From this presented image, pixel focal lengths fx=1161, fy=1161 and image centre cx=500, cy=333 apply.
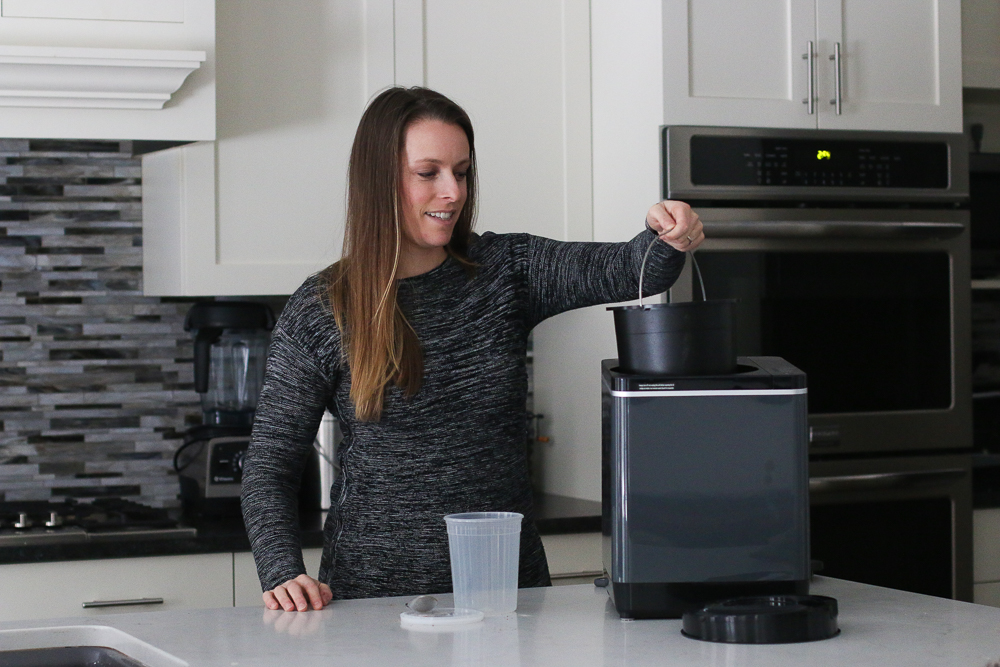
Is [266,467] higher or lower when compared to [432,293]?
lower

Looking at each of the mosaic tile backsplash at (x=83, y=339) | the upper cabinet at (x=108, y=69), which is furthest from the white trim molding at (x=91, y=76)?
the mosaic tile backsplash at (x=83, y=339)

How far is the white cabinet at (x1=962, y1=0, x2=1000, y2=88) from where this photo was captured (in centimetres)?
269

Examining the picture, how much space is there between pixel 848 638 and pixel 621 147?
56.0 inches

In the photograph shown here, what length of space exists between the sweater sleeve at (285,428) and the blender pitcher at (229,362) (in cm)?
92

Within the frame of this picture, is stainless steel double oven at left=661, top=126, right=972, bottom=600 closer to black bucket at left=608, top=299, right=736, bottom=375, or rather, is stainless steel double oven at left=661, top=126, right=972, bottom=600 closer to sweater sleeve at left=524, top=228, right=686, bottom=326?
sweater sleeve at left=524, top=228, right=686, bottom=326

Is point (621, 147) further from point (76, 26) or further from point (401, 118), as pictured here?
point (76, 26)

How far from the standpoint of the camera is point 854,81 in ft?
7.92

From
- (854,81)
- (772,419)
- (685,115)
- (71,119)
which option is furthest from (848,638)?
(71,119)

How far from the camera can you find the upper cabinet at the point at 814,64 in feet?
7.54

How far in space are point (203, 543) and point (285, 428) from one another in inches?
26.5

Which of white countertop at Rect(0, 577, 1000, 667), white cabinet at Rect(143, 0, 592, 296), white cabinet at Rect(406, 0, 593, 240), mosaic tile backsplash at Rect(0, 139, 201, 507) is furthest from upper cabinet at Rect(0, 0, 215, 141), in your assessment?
white countertop at Rect(0, 577, 1000, 667)

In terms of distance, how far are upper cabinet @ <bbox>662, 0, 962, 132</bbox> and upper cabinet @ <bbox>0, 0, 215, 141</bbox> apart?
0.92 m

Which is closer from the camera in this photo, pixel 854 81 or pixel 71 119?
pixel 71 119

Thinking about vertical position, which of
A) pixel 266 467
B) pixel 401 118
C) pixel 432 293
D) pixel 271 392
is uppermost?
pixel 401 118
